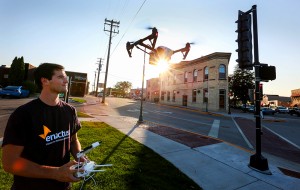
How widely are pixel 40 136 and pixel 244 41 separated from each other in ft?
21.5

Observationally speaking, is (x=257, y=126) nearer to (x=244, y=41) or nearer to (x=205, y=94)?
(x=244, y=41)

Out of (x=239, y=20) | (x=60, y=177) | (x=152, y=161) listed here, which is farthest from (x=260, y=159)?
(x=60, y=177)

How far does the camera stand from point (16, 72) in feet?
121

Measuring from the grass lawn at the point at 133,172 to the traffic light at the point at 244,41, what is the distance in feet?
13.6

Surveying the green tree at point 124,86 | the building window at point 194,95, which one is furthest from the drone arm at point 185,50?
the green tree at point 124,86

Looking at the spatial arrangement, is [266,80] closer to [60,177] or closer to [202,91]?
[60,177]

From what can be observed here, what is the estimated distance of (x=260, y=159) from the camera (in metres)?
5.52

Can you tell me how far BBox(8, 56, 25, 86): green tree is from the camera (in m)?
36.8

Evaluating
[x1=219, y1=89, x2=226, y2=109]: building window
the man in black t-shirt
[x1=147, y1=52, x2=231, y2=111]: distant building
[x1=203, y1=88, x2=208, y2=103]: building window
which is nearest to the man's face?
the man in black t-shirt

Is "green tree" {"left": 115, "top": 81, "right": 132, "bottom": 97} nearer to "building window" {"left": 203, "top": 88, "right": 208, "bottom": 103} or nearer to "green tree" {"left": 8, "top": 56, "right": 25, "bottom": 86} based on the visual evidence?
"green tree" {"left": 8, "top": 56, "right": 25, "bottom": 86}

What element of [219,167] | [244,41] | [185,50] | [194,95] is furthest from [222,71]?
[219,167]

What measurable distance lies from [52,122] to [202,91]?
3098 centimetres

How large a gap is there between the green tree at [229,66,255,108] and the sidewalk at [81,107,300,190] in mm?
35856

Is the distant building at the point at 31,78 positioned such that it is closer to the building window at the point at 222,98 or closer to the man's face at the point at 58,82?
the building window at the point at 222,98
